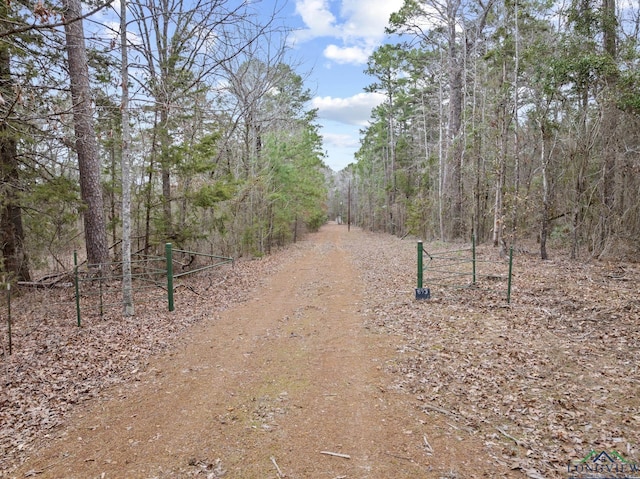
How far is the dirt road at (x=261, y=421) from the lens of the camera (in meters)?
3.23

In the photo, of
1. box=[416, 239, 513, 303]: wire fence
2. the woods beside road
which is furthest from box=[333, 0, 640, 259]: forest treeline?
the woods beside road

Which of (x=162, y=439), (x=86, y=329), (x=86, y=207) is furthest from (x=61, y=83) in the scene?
(x=162, y=439)

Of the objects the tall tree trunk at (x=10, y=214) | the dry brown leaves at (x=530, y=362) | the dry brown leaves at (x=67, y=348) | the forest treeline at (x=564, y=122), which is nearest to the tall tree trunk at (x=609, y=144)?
the forest treeline at (x=564, y=122)

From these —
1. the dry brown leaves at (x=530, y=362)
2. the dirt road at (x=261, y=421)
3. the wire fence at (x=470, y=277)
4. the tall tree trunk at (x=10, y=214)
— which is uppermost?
the tall tree trunk at (x=10, y=214)

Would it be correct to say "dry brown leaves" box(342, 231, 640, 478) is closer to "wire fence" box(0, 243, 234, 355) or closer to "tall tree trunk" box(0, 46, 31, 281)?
"wire fence" box(0, 243, 234, 355)

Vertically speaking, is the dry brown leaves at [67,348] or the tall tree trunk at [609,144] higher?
the tall tree trunk at [609,144]

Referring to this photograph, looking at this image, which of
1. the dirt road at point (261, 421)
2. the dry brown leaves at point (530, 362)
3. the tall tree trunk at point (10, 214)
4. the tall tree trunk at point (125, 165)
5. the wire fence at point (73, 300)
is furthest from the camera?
the tall tree trunk at point (10, 214)

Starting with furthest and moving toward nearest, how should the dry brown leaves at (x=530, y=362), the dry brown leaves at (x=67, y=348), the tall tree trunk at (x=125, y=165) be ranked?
the tall tree trunk at (x=125, y=165) < the dry brown leaves at (x=67, y=348) < the dry brown leaves at (x=530, y=362)

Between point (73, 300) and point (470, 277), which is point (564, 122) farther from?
point (73, 300)

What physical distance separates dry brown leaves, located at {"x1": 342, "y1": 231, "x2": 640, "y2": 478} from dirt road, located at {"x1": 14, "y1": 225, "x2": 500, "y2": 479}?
43 centimetres

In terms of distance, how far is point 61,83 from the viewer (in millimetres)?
8016

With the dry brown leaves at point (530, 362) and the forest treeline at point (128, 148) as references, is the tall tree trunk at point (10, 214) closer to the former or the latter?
the forest treeline at point (128, 148)

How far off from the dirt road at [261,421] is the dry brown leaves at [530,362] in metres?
0.43

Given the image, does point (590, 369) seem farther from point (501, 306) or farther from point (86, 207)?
point (86, 207)
